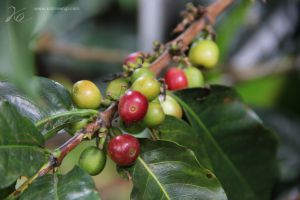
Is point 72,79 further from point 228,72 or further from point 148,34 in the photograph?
point 228,72

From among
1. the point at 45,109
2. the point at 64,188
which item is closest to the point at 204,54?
the point at 45,109

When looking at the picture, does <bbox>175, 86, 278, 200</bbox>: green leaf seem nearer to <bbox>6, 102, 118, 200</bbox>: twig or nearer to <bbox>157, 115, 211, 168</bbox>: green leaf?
<bbox>157, 115, 211, 168</bbox>: green leaf

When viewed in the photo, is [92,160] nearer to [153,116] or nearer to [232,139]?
[153,116]

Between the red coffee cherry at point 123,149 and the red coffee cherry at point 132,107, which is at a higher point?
the red coffee cherry at point 132,107

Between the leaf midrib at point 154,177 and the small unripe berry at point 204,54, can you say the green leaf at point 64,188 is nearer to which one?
the leaf midrib at point 154,177

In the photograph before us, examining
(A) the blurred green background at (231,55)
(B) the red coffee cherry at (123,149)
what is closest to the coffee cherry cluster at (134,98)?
(B) the red coffee cherry at (123,149)
